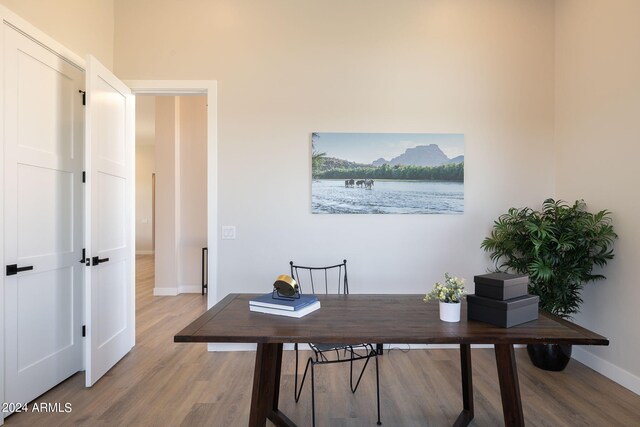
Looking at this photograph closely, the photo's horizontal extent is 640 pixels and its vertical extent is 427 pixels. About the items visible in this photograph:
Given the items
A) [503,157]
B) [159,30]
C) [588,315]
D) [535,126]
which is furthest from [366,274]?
[159,30]

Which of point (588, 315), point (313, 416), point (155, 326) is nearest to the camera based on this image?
point (313, 416)

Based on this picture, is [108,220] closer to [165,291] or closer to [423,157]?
[165,291]

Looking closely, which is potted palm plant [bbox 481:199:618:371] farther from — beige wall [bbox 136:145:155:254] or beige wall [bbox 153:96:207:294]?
beige wall [bbox 136:145:155:254]

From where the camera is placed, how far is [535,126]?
115 inches

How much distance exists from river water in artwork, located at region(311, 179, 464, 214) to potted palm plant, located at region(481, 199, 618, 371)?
23.3 inches

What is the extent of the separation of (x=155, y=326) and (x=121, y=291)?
3.16 ft

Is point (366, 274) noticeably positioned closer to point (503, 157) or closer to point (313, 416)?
point (313, 416)

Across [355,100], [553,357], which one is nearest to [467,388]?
[553,357]

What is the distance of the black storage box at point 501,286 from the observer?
1.39 metres

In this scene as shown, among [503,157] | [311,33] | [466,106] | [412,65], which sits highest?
[311,33]

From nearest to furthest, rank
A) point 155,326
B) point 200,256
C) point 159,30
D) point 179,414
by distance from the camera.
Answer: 1. point 179,414
2. point 159,30
3. point 155,326
4. point 200,256

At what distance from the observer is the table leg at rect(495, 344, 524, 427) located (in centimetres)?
140

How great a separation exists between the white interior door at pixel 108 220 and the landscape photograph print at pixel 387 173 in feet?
5.47

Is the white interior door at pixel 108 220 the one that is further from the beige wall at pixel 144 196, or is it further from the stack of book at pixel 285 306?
the beige wall at pixel 144 196
